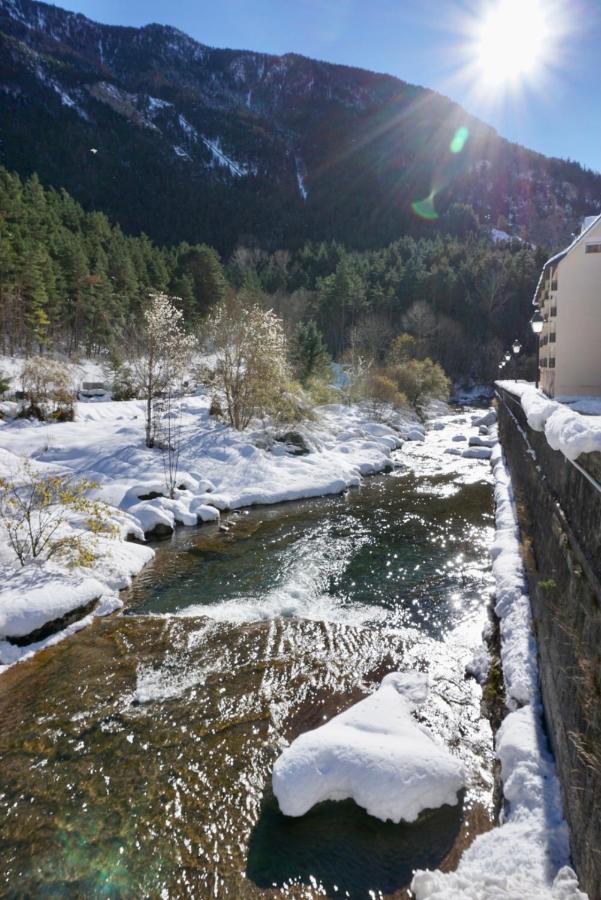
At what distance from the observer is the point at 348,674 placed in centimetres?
763

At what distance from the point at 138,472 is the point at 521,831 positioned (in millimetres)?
16764

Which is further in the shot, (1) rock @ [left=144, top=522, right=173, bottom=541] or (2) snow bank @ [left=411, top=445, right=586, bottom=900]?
(1) rock @ [left=144, top=522, right=173, bottom=541]

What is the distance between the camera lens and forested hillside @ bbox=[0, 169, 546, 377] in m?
38.7

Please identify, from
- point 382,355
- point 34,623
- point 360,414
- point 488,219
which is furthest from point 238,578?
point 488,219

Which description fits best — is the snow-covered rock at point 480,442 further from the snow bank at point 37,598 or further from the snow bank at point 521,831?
the snow bank at point 37,598

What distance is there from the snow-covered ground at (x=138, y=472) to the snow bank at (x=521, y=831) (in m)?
7.50

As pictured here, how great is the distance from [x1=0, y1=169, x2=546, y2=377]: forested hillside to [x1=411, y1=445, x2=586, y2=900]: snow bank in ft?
91.6

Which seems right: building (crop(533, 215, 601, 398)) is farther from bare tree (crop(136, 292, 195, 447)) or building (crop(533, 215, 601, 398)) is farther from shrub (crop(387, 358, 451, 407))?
bare tree (crop(136, 292, 195, 447))

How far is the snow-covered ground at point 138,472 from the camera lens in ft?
31.1

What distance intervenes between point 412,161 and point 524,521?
18532 cm

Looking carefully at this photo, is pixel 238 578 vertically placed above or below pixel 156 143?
below

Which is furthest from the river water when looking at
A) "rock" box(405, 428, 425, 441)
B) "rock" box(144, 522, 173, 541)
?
"rock" box(405, 428, 425, 441)

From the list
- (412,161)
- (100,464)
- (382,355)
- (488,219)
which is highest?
(412,161)

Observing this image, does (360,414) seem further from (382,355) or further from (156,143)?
(156,143)
